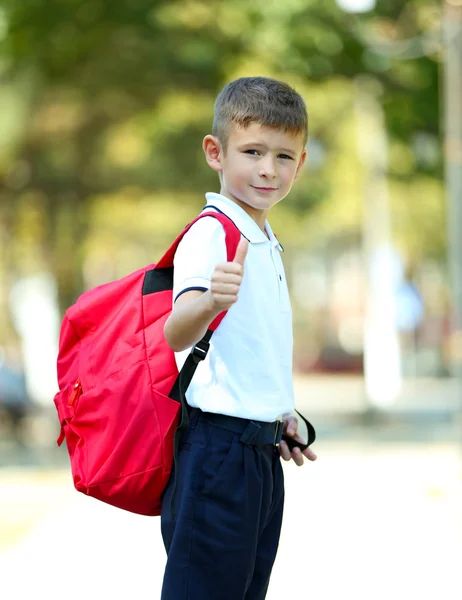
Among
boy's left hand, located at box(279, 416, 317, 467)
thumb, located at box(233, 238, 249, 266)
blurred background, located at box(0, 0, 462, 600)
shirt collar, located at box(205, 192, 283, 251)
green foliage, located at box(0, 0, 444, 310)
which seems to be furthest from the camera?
green foliage, located at box(0, 0, 444, 310)

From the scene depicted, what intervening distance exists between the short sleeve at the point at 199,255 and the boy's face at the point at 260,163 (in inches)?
6.4

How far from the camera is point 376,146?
26.5 meters

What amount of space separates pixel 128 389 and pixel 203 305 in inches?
17.1

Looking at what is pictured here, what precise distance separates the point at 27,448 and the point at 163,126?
581cm

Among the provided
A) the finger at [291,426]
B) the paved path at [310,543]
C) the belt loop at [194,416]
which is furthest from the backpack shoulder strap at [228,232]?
the paved path at [310,543]

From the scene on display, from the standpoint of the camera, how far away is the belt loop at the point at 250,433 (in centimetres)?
316

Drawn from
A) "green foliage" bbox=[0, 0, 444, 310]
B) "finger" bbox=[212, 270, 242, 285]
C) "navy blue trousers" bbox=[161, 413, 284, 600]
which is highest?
"green foliage" bbox=[0, 0, 444, 310]

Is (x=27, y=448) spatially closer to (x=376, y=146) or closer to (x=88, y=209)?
(x=88, y=209)

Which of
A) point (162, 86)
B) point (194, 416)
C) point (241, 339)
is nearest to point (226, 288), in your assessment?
point (241, 339)

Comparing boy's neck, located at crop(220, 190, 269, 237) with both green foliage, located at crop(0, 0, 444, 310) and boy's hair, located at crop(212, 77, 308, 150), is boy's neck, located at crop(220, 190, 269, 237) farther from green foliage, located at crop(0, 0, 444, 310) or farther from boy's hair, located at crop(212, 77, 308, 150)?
green foliage, located at crop(0, 0, 444, 310)

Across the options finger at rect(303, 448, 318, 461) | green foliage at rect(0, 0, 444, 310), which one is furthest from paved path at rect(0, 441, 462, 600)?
green foliage at rect(0, 0, 444, 310)

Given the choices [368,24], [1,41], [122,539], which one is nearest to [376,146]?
[368,24]

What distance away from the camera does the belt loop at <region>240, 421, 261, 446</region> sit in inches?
124

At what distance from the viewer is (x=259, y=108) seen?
3.25m
